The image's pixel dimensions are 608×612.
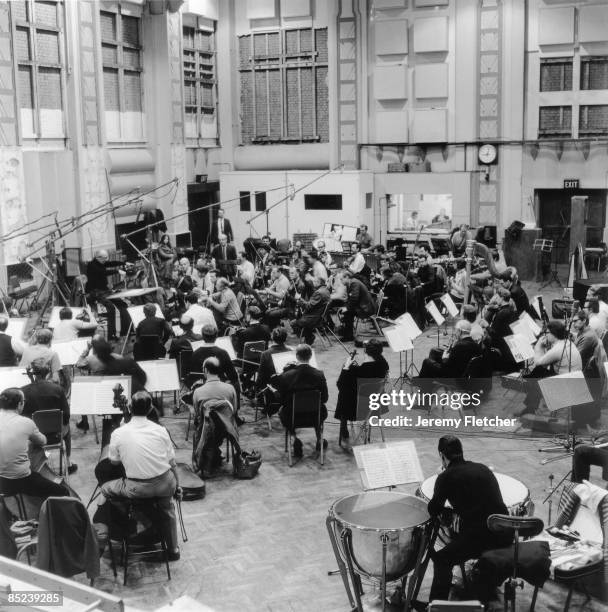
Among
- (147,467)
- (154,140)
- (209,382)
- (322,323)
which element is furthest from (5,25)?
(147,467)

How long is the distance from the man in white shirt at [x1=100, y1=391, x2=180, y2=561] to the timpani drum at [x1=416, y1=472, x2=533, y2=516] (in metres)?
1.91

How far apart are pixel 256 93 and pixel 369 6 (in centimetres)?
358

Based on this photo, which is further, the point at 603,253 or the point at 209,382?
the point at 603,253

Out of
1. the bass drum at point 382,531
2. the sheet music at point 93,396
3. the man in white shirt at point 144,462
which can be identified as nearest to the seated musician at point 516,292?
the sheet music at point 93,396

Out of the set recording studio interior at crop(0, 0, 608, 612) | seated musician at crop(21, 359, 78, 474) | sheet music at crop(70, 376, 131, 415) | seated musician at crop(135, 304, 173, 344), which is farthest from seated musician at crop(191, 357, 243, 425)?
seated musician at crop(135, 304, 173, 344)

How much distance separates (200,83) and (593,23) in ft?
30.9

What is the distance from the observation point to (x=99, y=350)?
897 cm

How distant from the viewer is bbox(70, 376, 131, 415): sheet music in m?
7.91

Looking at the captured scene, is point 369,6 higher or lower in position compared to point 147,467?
higher

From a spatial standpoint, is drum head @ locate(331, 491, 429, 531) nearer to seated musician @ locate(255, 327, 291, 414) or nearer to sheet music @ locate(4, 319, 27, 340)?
seated musician @ locate(255, 327, 291, 414)

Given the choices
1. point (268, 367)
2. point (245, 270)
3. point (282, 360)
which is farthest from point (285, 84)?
point (282, 360)

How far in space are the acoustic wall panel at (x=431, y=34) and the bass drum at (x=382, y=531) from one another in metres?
16.6

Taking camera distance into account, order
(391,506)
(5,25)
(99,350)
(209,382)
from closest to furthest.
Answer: (391,506), (209,382), (99,350), (5,25)

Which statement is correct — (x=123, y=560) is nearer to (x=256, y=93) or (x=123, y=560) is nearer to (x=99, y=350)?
(x=99, y=350)
